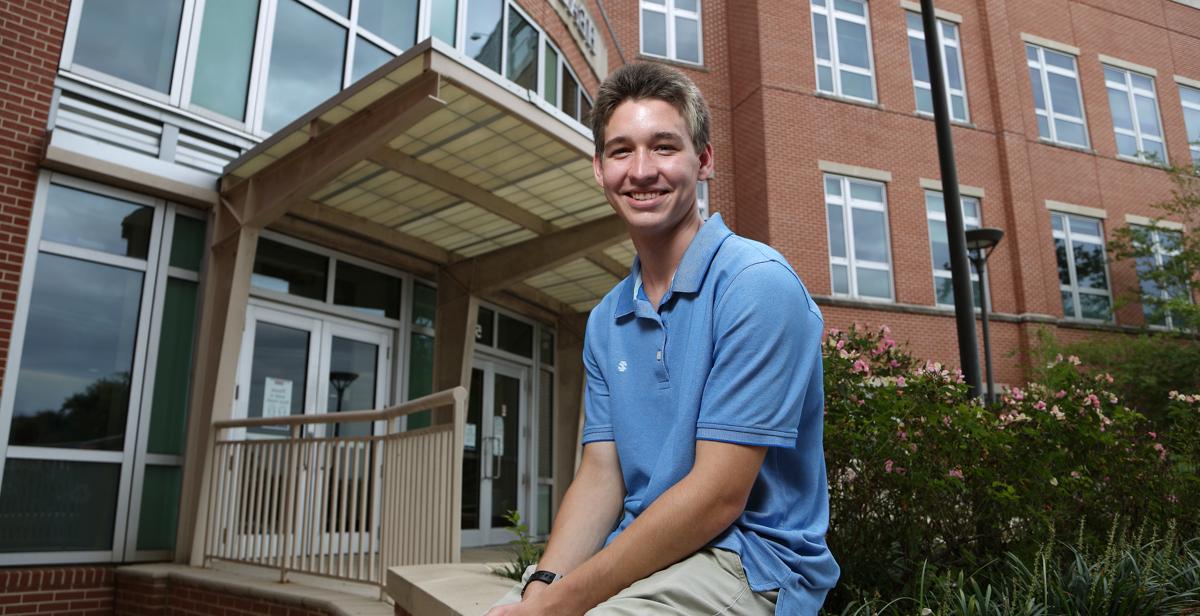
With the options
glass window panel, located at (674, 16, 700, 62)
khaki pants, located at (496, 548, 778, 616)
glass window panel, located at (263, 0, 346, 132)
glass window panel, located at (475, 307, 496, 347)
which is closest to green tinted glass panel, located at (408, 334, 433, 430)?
glass window panel, located at (475, 307, 496, 347)

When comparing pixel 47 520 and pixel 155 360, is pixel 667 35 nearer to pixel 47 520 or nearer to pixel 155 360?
pixel 155 360

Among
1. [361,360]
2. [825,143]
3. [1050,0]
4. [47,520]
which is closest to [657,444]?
[47,520]

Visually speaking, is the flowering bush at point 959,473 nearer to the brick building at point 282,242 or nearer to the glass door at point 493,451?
the brick building at point 282,242

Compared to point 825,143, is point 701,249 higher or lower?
lower

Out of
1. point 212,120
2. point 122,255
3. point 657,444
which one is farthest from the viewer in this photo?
point 212,120

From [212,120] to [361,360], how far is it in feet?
10.4

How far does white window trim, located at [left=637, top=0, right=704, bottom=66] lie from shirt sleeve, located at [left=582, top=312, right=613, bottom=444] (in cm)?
1800

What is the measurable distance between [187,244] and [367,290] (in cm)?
232

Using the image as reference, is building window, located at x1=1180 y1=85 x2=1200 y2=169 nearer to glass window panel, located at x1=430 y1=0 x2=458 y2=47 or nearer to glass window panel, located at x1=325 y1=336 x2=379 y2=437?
glass window panel, located at x1=430 y1=0 x2=458 y2=47

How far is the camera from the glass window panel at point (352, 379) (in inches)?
367

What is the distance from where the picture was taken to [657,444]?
1500mm

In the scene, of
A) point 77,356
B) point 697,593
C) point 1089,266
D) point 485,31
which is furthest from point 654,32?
point 697,593

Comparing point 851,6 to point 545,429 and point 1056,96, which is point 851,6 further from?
point 545,429

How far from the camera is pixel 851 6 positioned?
19.4 metres
